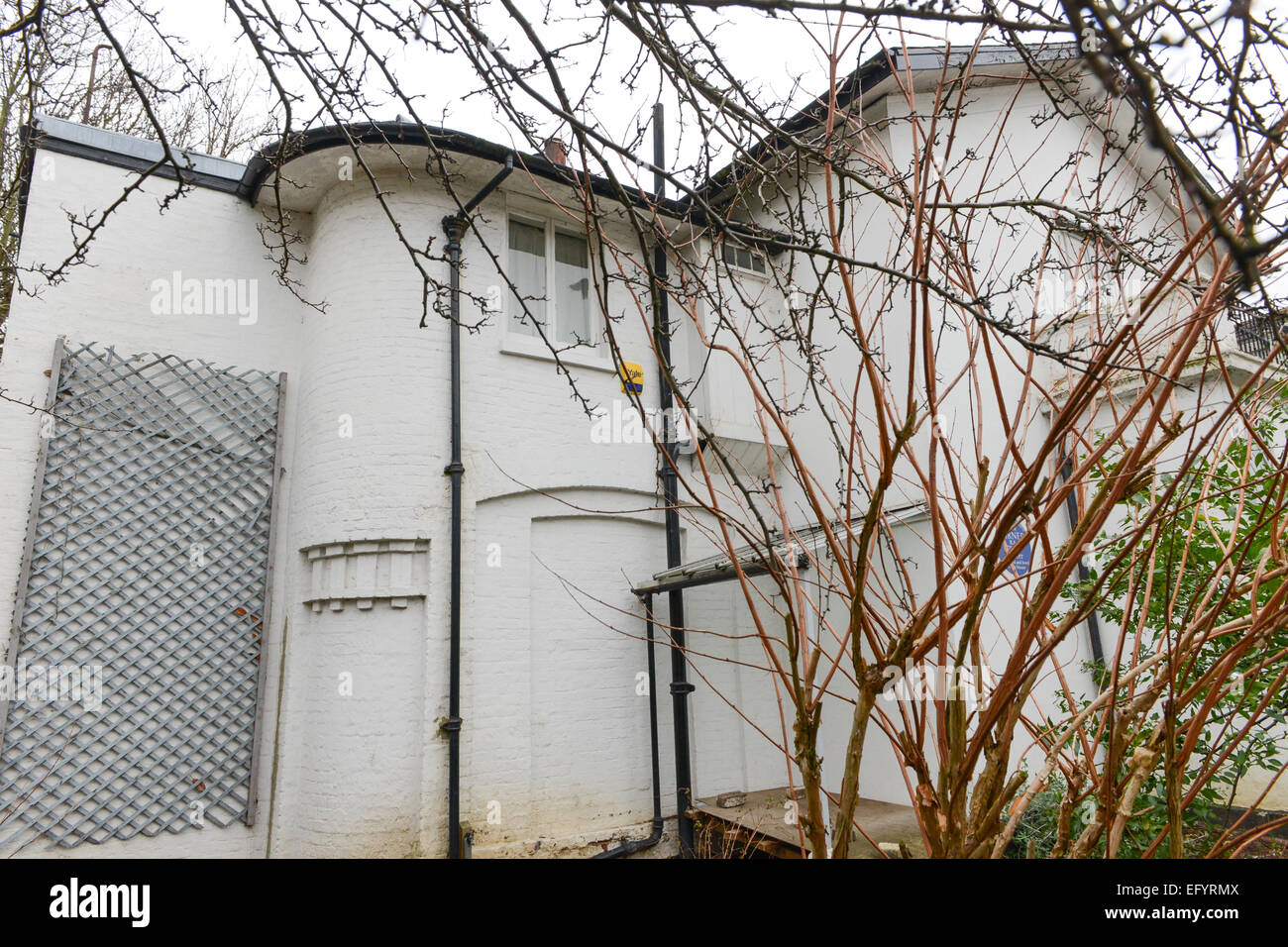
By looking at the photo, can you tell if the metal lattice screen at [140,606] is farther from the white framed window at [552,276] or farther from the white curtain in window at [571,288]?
the white curtain in window at [571,288]

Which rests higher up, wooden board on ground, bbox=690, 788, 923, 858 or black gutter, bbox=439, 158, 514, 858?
black gutter, bbox=439, 158, 514, 858

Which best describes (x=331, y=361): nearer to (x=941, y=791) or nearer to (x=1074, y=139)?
(x=941, y=791)

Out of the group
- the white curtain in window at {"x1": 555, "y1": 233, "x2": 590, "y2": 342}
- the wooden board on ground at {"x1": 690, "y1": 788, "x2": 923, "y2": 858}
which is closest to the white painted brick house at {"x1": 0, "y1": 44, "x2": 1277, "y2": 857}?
the white curtain in window at {"x1": 555, "y1": 233, "x2": 590, "y2": 342}

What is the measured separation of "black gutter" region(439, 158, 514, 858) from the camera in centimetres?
534

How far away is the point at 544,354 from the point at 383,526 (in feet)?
6.53

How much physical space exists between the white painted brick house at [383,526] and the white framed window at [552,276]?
2.6 inches

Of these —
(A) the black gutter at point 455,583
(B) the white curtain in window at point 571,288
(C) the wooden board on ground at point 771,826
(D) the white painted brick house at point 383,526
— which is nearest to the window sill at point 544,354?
(D) the white painted brick house at point 383,526

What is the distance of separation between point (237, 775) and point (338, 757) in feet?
2.73

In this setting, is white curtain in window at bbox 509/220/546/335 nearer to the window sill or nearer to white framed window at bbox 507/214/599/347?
white framed window at bbox 507/214/599/347

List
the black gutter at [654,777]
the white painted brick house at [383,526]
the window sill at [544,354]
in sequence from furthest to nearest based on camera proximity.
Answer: the window sill at [544,354]
the black gutter at [654,777]
the white painted brick house at [383,526]

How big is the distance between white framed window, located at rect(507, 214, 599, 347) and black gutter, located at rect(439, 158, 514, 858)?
0.62 m

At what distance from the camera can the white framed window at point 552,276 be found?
6.76m

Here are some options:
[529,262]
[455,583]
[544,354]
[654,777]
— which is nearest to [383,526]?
[455,583]

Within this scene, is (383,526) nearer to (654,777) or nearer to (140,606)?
(140,606)
